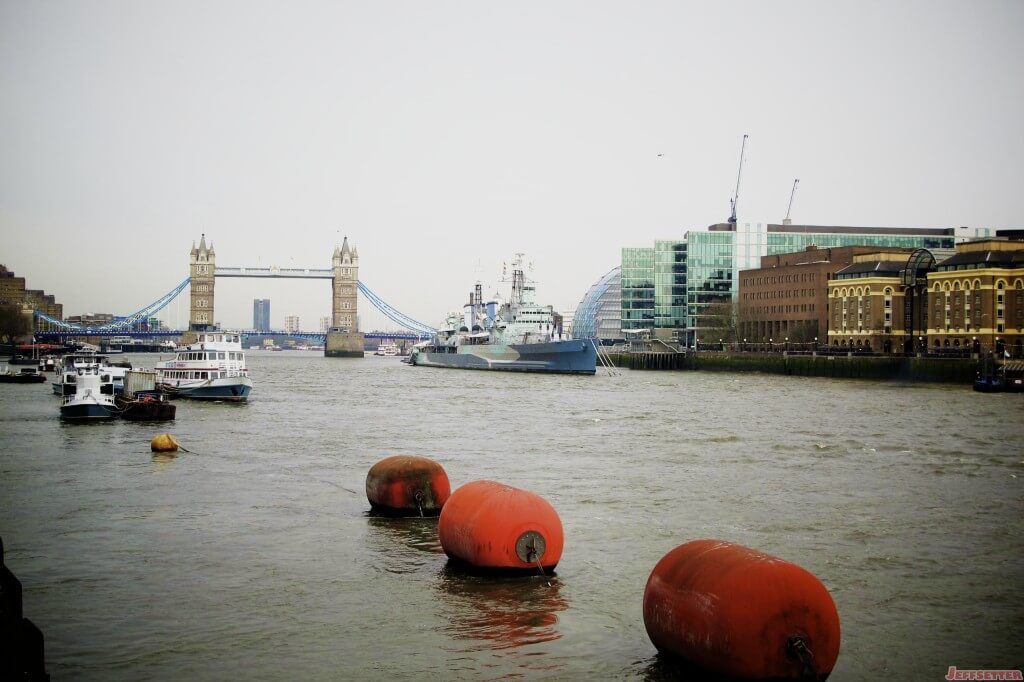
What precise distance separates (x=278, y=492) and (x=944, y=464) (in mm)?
17537

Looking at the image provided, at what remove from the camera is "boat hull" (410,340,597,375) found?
9225 cm

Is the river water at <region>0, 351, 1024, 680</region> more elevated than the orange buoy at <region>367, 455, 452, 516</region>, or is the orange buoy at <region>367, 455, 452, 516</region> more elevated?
the orange buoy at <region>367, 455, 452, 516</region>

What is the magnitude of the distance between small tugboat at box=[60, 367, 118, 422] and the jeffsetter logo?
3508 centimetres

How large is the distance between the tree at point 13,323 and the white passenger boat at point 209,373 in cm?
10292

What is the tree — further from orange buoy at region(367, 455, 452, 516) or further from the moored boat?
orange buoy at region(367, 455, 452, 516)

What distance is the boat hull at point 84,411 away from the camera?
125 ft

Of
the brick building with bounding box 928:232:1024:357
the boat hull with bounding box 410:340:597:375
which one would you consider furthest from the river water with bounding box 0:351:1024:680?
the brick building with bounding box 928:232:1024:357

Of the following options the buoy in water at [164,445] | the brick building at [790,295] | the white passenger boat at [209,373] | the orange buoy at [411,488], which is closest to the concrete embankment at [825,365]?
the brick building at [790,295]

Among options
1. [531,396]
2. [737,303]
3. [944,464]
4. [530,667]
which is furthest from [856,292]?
[530,667]

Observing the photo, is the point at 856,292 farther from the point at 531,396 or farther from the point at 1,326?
the point at 1,326

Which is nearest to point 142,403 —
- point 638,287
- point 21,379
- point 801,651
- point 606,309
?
point 801,651

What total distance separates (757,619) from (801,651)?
0.53m

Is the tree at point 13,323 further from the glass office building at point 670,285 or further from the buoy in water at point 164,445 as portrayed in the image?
the buoy in water at point 164,445

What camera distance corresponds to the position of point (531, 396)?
59.8 m
